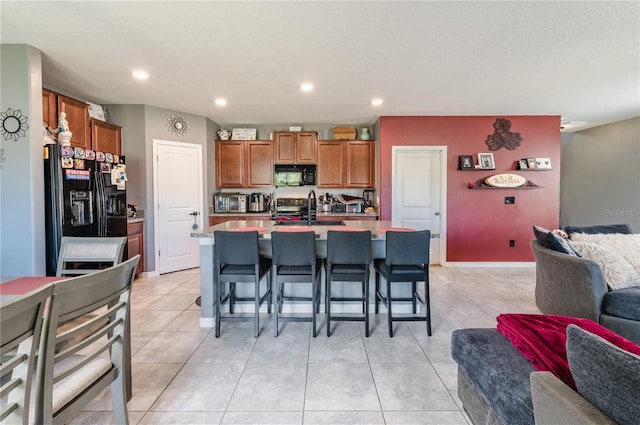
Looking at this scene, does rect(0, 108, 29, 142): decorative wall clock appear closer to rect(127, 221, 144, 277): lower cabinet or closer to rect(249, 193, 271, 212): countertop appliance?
rect(127, 221, 144, 277): lower cabinet

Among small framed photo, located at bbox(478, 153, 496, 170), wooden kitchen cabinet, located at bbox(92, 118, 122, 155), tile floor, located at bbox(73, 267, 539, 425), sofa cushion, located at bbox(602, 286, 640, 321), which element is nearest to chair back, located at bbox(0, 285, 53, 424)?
tile floor, located at bbox(73, 267, 539, 425)

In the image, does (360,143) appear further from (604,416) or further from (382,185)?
(604,416)

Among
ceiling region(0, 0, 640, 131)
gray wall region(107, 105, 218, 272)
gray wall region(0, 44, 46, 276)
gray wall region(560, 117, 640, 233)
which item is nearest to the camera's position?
ceiling region(0, 0, 640, 131)

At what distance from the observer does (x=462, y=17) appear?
2.14 m

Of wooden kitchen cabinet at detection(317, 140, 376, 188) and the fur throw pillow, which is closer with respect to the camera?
the fur throw pillow

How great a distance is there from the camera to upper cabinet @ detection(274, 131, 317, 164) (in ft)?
17.3

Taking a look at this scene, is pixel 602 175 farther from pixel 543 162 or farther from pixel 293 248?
pixel 293 248

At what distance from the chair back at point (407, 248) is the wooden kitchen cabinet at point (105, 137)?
3.86 m

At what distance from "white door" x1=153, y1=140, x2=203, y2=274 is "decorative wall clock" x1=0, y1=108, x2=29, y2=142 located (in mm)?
1770

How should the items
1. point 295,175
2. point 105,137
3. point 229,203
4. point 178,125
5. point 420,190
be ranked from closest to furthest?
point 105,137, point 178,125, point 420,190, point 229,203, point 295,175

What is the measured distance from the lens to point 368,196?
5461mm

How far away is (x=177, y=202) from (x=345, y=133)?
3.05 meters

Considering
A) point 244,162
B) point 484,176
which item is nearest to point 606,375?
point 484,176

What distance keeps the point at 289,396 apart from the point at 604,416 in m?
1.49
